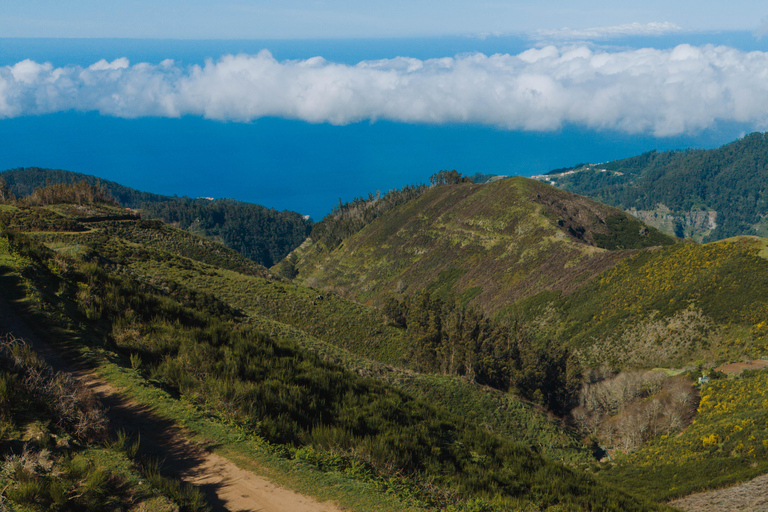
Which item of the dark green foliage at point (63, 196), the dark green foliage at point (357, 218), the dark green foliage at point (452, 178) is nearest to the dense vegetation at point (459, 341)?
the dark green foliage at point (63, 196)

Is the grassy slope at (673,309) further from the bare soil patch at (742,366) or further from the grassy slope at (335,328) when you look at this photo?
the grassy slope at (335,328)

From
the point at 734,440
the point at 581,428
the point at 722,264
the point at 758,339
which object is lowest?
the point at 581,428

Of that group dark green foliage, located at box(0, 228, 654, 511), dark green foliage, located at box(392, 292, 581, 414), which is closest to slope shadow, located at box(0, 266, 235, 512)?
dark green foliage, located at box(0, 228, 654, 511)

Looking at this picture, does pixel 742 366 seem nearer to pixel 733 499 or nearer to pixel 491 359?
pixel 491 359

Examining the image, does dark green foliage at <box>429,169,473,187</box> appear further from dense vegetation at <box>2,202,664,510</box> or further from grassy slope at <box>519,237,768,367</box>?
dense vegetation at <box>2,202,664,510</box>

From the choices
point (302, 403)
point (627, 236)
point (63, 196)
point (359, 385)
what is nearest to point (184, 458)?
point (302, 403)

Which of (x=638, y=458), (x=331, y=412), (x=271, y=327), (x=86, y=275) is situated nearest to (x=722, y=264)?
(x=638, y=458)

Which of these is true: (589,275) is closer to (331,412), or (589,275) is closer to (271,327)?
(271,327)
